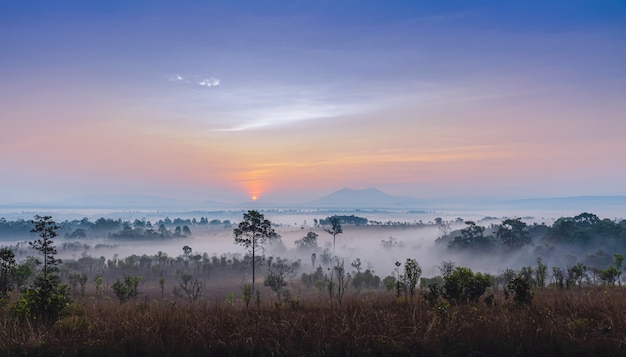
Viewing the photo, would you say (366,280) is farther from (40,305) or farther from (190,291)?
(40,305)

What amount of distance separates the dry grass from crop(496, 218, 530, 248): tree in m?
123

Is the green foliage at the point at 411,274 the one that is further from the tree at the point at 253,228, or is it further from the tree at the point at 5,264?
the tree at the point at 253,228

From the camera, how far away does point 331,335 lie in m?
8.35

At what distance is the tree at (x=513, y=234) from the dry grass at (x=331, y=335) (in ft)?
405

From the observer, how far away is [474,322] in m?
9.01

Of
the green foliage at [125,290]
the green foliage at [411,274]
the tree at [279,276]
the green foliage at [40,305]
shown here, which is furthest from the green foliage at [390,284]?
the green foliage at [40,305]

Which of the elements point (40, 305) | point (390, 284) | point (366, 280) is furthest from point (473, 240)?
point (40, 305)

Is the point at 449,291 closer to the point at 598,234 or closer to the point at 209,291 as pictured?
the point at 209,291

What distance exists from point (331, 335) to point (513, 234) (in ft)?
431

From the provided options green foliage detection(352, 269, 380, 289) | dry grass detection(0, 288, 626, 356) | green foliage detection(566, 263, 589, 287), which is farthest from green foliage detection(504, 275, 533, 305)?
green foliage detection(352, 269, 380, 289)

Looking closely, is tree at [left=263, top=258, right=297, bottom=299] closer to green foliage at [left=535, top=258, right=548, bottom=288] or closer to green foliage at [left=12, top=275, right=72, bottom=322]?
green foliage at [left=12, top=275, right=72, bottom=322]

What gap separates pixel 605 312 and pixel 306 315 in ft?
26.4

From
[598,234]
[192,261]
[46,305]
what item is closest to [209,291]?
[192,261]

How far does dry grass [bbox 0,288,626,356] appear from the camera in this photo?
8.00m
